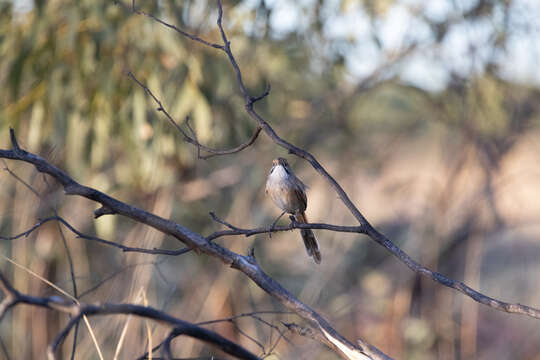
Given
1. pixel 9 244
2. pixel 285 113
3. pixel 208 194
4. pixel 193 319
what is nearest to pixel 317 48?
pixel 285 113

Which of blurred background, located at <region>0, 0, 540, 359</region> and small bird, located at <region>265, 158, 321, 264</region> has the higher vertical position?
blurred background, located at <region>0, 0, 540, 359</region>

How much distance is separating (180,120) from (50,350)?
3.63 metres

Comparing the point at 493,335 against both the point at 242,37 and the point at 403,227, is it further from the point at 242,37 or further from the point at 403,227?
the point at 242,37

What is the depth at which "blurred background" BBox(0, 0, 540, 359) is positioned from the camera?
494cm

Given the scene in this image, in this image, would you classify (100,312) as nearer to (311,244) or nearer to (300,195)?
(311,244)

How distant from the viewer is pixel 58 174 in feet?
6.44

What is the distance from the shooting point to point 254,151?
6.44 meters

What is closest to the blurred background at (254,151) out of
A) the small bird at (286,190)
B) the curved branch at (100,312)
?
the small bird at (286,190)

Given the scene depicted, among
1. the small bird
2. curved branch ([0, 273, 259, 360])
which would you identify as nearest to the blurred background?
the small bird

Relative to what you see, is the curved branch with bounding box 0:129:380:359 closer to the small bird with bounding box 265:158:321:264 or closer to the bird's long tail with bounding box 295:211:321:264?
the bird's long tail with bounding box 295:211:321:264

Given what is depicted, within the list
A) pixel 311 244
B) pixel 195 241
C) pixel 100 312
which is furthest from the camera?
pixel 311 244

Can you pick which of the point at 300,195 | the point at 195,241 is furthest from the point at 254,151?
the point at 195,241

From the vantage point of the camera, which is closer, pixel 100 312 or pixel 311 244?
pixel 100 312

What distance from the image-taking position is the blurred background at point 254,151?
4.94 metres
